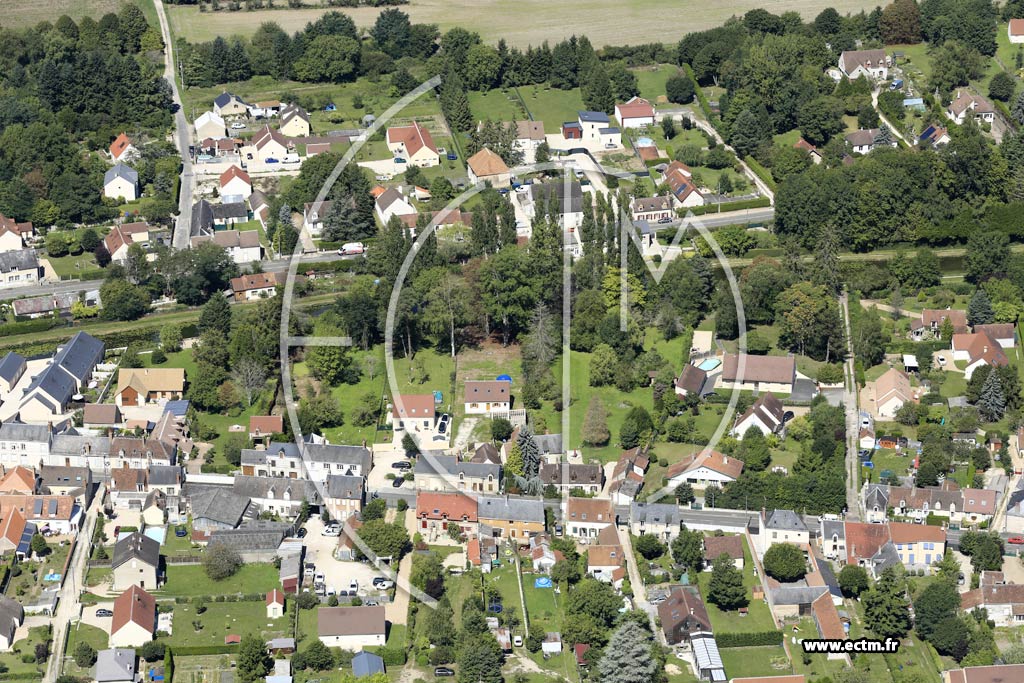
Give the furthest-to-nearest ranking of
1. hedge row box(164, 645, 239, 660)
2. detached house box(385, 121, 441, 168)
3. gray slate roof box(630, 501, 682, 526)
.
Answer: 1. detached house box(385, 121, 441, 168)
2. gray slate roof box(630, 501, 682, 526)
3. hedge row box(164, 645, 239, 660)

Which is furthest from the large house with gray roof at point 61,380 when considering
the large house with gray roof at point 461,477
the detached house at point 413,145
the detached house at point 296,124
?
the detached house at point 296,124

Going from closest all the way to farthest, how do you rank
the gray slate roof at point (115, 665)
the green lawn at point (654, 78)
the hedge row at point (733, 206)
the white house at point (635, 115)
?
the gray slate roof at point (115, 665), the hedge row at point (733, 206), the white house at point (635, 115), the green lawn at point (654, 78)

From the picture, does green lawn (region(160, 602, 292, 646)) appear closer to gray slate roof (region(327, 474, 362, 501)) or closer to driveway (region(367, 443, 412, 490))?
gray slate roof (region(327, 474, 362, 501))

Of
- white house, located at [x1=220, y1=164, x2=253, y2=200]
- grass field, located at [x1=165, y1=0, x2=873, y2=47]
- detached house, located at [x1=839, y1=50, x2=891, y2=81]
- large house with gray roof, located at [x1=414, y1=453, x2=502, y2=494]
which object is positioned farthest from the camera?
grass field, located at [x1=165, y1=0, x2=873, y2=47]

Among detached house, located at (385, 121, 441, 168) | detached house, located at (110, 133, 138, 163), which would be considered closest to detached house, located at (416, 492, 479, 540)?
detached house, located at (385, 121, 441, 168)

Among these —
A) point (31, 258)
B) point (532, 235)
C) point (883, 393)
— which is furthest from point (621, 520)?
point (31, 258)

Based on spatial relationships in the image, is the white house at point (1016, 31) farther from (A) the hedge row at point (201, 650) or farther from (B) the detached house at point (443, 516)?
(A) the hedge row at point (201, 650)

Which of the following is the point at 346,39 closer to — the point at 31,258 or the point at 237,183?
the point at 237,183
